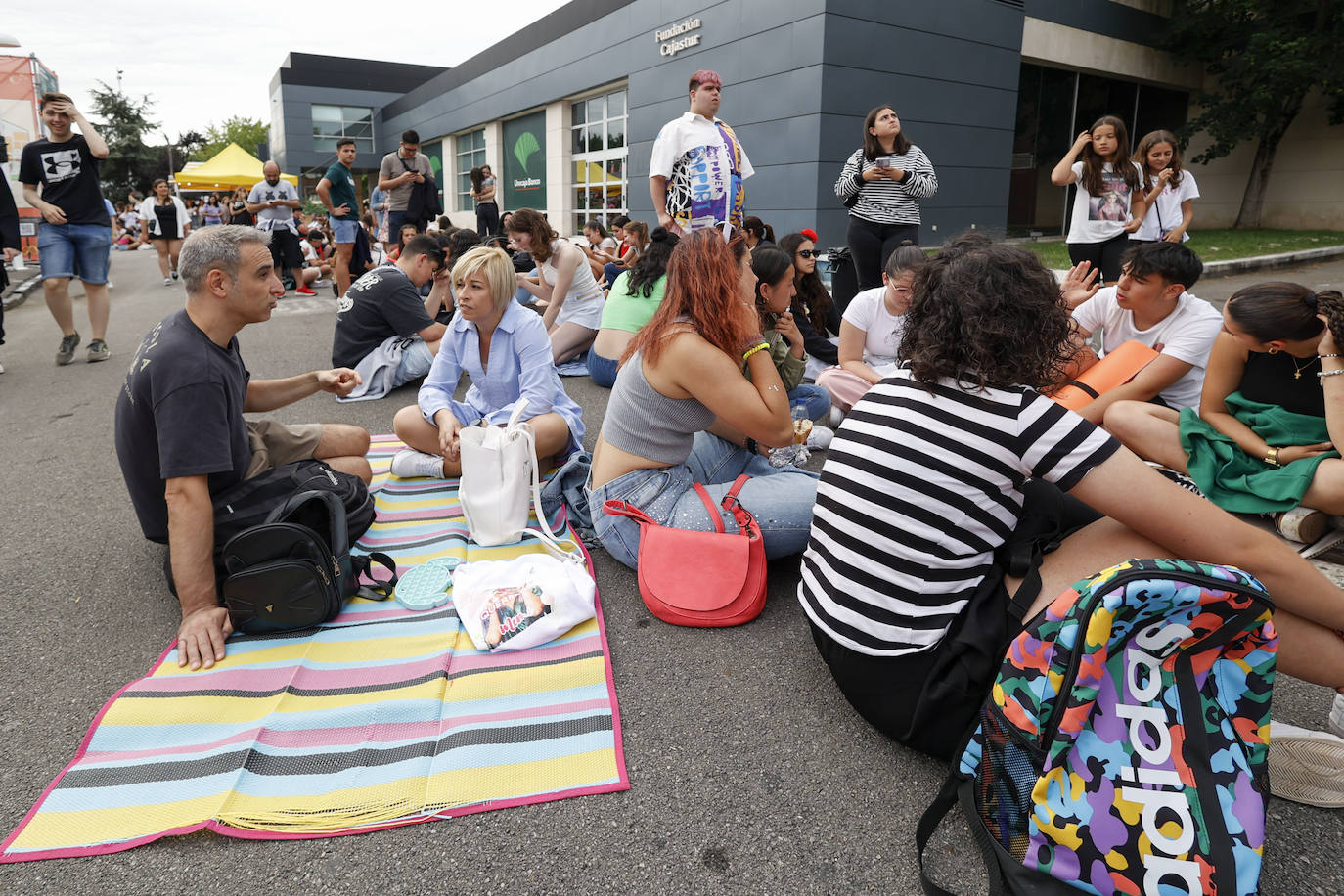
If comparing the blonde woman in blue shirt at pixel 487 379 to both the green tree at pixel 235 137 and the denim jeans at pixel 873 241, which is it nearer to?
the denim jeans at pixel 873 241

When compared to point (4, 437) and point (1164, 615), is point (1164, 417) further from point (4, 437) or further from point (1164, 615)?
point (4, 437)

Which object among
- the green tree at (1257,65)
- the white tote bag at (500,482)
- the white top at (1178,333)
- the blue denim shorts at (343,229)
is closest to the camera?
the white tote bag at (500,482)

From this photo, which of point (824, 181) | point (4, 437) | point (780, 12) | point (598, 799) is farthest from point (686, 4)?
point (598, 799)

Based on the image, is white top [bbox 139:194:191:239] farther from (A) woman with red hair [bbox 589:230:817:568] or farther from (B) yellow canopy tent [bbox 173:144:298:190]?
(A) woman with red hair [bbox 589:230:817:568]

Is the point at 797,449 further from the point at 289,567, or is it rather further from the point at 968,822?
the point at 968,822

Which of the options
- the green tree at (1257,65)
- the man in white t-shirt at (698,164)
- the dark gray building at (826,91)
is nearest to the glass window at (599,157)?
the dark gray building at (826,91)

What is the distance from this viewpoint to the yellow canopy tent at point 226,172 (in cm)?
2605

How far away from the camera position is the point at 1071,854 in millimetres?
→ 1523

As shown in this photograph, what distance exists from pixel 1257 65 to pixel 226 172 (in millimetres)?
28788

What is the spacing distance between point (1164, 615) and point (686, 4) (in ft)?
53.6

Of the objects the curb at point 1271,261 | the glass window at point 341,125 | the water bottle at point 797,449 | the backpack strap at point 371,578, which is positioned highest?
the glass window at point 341,125

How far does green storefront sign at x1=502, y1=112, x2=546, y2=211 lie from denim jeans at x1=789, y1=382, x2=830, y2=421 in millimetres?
19609

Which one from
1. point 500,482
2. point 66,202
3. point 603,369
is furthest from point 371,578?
point 66,202

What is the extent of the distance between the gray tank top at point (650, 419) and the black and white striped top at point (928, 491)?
98 cm
